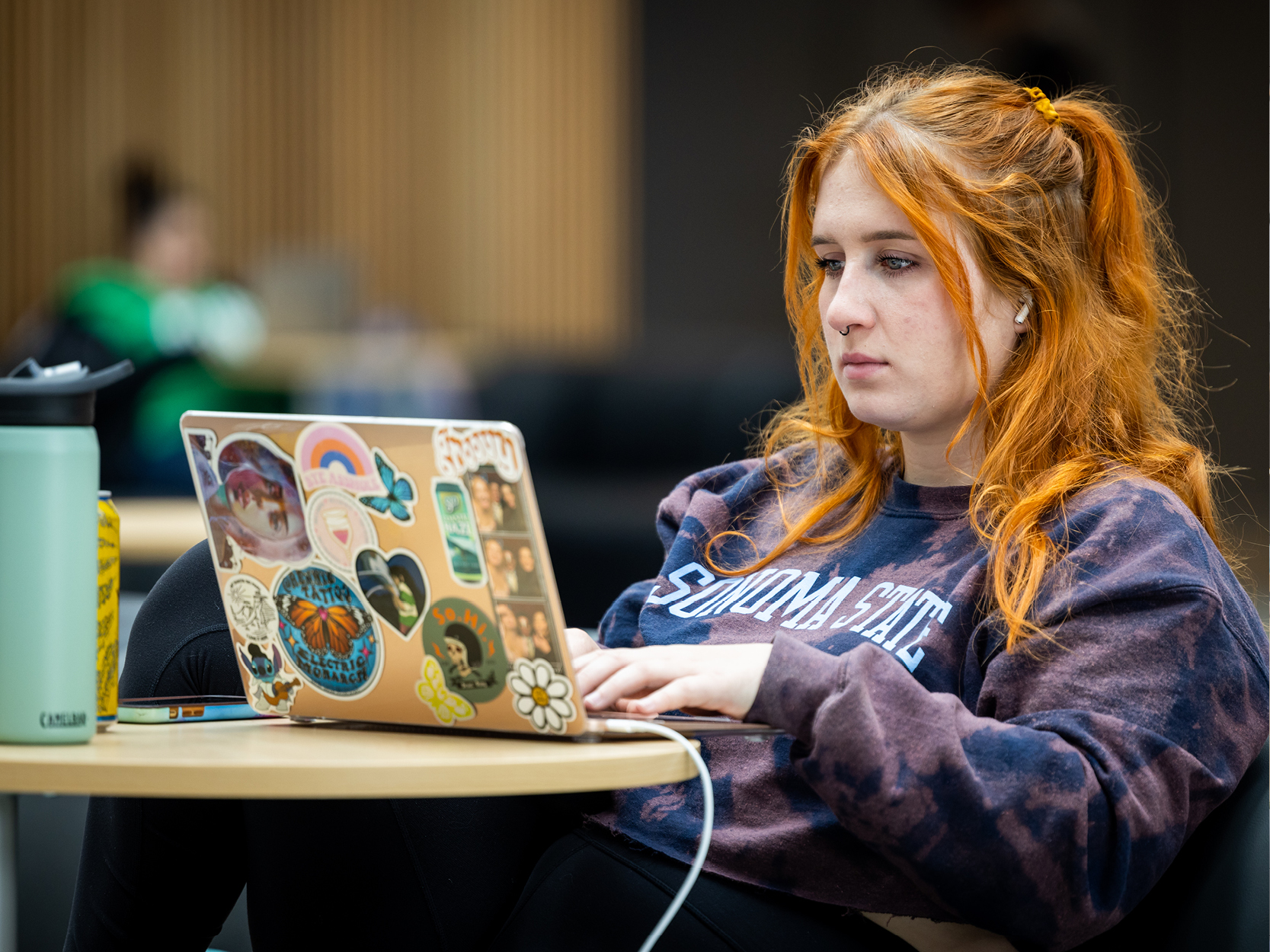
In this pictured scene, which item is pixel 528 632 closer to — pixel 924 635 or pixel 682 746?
pixel 682 746

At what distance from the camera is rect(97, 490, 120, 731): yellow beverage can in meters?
0.79

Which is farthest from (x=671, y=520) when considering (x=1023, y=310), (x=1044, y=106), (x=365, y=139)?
(x=365, y=139)

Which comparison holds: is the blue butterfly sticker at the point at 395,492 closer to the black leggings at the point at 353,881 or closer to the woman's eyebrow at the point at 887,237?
the black leggings at the point at 353,881

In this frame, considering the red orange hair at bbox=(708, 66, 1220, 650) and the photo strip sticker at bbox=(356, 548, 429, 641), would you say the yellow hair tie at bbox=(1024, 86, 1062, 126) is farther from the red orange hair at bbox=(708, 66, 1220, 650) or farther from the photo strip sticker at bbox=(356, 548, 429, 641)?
the photo strip sticker at bbox=(356, 548, 429, 641)

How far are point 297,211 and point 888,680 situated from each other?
5744mm

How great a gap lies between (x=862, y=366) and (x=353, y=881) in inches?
21.4

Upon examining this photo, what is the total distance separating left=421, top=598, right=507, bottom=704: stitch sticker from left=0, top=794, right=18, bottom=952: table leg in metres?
0.24

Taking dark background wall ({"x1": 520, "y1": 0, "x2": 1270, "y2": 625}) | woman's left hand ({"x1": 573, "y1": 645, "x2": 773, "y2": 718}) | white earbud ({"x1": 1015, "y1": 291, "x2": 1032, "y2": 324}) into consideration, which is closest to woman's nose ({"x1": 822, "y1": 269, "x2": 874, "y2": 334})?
white earbud ({"x1": 1015, "y1": 291, "x2": 1032, "y2": 324})

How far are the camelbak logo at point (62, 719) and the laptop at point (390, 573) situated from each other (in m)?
0.14

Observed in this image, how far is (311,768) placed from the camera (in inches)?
25.3

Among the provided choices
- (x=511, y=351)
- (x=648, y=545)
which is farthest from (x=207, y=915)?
(x=511, y=351)

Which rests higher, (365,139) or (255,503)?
(365,139)

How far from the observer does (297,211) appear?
610 cm

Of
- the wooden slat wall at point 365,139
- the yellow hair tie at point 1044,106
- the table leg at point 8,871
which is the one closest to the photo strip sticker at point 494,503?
the table leg at point 8,871
